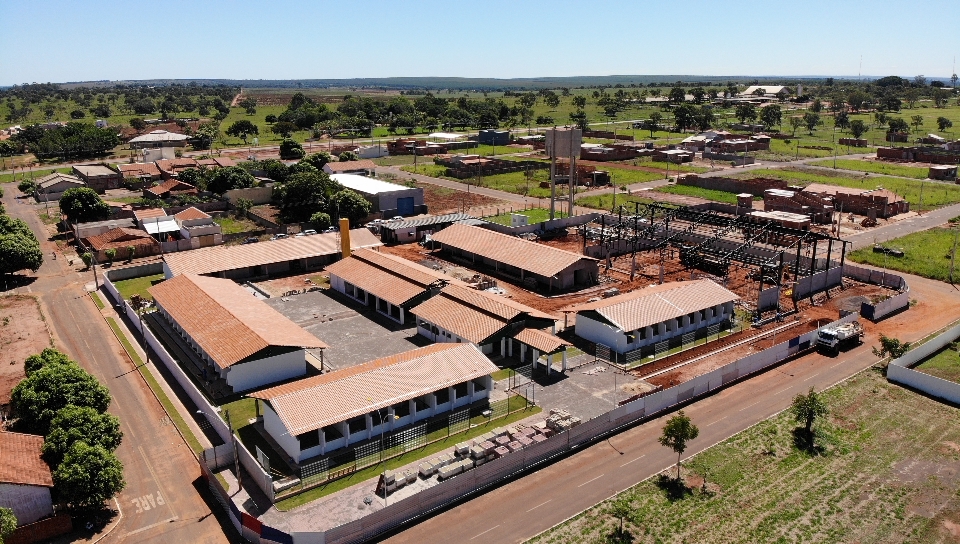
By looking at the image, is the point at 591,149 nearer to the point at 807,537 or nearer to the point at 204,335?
the point at 204,335

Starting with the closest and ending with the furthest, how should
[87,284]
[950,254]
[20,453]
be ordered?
1. [20,453]
2. [87,284]
3. [950,254]

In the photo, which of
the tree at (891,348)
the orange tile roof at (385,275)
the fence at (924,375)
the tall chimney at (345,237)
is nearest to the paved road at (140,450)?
the orange tile roof at (385,275)

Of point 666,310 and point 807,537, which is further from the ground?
point 666,310

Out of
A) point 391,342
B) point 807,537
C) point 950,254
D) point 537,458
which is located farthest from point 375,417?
point 950,254

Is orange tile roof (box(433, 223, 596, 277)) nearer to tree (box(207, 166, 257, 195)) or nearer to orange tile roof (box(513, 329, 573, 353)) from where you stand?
orange tile roof (box(513, 329, 573, 353))

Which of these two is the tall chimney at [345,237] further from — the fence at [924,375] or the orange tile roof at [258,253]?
the fence at [924,375]

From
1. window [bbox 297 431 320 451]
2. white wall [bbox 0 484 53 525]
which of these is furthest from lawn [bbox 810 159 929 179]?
white wall [bbox 0 484 53 525]
